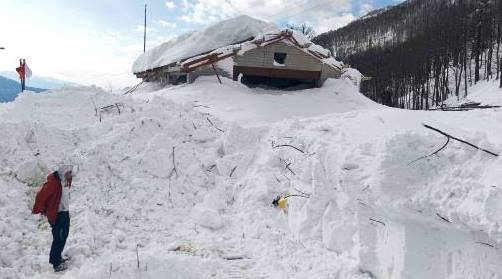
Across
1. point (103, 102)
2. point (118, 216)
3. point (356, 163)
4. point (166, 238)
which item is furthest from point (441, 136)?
point (103, 102)

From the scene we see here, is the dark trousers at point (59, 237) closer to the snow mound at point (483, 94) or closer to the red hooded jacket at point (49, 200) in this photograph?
the red hooded jacket at point (49, 200)

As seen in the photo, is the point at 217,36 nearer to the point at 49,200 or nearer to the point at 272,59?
the point at 272,59

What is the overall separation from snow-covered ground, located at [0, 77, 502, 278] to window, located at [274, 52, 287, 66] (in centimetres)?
882

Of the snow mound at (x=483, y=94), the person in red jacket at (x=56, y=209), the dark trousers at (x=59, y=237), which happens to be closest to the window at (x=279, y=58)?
the person in red jacket at (x=56, y=209)

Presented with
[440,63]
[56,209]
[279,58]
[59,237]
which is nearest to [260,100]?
[279,58]

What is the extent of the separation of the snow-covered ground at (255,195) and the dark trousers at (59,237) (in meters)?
0.20

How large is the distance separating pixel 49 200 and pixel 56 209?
17cm

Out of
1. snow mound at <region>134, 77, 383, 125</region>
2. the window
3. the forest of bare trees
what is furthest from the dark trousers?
the forest of bare trees

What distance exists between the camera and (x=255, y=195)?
953 centimetres

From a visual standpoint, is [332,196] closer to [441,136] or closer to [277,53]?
[441,136]

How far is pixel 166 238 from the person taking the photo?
313 inches

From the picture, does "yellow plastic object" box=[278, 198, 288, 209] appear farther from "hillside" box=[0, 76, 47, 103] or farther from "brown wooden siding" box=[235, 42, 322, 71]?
"hillside" box=[0, 76, 47, 103]

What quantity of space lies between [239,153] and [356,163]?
12.3 feet

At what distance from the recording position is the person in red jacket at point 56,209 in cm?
655
